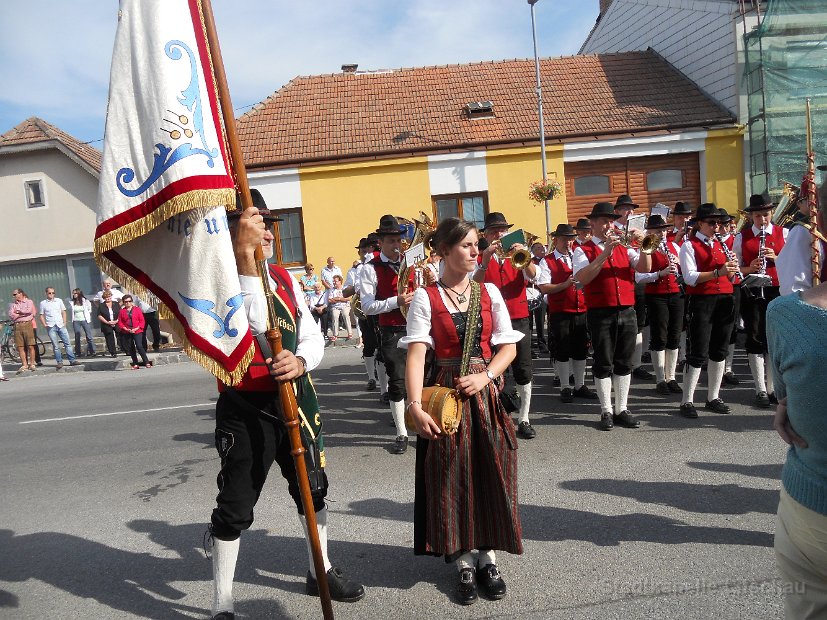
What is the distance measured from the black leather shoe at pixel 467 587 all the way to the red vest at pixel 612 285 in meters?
3.59

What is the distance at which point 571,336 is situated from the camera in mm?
7410

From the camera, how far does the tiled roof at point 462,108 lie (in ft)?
59.6

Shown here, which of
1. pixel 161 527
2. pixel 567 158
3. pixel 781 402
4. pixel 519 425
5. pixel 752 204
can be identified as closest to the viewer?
pixel 781 402

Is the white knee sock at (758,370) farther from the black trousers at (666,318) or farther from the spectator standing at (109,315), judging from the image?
the spectator standing at (109,315)

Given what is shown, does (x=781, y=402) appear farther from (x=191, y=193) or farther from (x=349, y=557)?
(x=349, y=557)

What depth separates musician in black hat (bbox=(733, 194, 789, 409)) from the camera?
656cm

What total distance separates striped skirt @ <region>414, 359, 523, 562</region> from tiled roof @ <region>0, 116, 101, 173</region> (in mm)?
19526

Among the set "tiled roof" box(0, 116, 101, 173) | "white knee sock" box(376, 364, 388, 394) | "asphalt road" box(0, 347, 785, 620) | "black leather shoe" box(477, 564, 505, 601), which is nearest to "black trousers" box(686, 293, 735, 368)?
"asphalt road" box(0, 347, 785, 620)

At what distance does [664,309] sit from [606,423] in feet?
7.70

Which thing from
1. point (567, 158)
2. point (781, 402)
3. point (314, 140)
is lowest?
point (781, 402)

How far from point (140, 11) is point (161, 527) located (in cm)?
341

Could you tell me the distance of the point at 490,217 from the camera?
6.82 m

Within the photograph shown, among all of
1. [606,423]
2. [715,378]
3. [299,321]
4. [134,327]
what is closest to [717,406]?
[715,378]

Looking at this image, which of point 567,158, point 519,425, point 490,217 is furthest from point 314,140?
point 519,425
